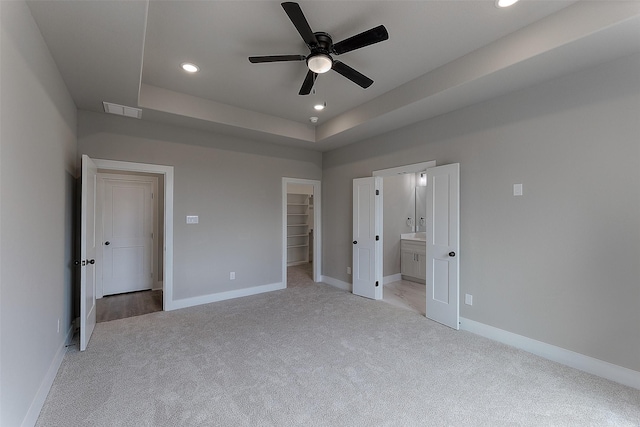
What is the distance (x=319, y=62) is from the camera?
2373 mm

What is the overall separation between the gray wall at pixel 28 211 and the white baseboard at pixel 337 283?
154 inches

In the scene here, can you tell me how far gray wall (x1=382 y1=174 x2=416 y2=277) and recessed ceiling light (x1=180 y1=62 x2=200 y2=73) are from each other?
12.1 feet

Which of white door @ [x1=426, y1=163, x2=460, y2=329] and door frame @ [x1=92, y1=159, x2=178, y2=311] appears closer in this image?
white door @ [x1=426, y1=163, x2=460, y2=329]

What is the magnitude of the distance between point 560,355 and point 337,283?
3.37 m

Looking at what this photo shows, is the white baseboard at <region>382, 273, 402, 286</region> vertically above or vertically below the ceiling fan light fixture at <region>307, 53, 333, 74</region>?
below

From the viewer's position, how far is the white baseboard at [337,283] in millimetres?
5156

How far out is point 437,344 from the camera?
300cm

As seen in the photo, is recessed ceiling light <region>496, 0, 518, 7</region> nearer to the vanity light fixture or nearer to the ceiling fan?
the vanity light fixture

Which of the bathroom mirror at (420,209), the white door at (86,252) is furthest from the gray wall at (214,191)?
the bathroom mirror at (420,209)

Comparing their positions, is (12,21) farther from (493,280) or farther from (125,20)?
(493,280)

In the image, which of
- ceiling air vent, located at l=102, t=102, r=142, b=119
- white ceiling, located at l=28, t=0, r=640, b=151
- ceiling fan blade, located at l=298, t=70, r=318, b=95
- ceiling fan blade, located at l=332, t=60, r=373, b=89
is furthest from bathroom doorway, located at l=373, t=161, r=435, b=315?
ceiling air vent, located at l=102, t=102, r=142, b=119

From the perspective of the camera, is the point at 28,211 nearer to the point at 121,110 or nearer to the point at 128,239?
the point at 121,110

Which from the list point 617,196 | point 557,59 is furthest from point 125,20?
point 617,196

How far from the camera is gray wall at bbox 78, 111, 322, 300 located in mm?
3797
